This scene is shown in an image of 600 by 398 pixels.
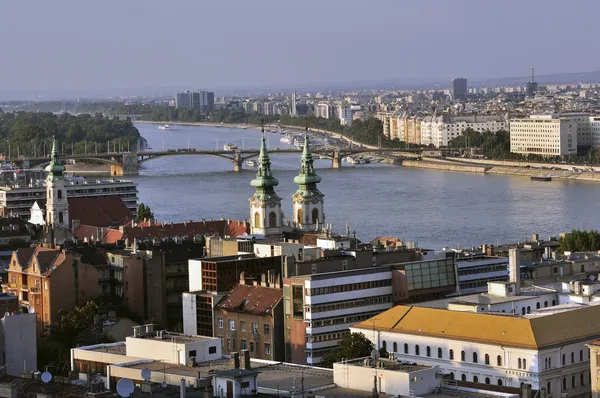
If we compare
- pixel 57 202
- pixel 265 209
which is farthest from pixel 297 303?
pixel 57 202

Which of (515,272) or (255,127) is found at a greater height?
(515,272)

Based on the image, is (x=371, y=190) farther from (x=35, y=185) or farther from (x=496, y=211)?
(x=35, y=185)

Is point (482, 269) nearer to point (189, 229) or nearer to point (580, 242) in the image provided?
point (580, 242)

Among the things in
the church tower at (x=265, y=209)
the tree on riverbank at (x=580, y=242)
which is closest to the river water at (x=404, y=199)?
the tree on riverbank at (x=580, y=242)

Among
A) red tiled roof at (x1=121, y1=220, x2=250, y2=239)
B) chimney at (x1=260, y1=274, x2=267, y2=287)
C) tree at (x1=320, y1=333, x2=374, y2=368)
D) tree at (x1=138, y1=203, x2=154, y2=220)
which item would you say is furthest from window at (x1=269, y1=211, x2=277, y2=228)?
tree at (x1=138, y1=203, x2=154, y2=220)

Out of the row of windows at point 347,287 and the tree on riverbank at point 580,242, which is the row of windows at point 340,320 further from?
the tree on riverbank at point 580,242

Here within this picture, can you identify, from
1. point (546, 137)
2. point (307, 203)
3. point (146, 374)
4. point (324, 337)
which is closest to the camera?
point (146, 374)
